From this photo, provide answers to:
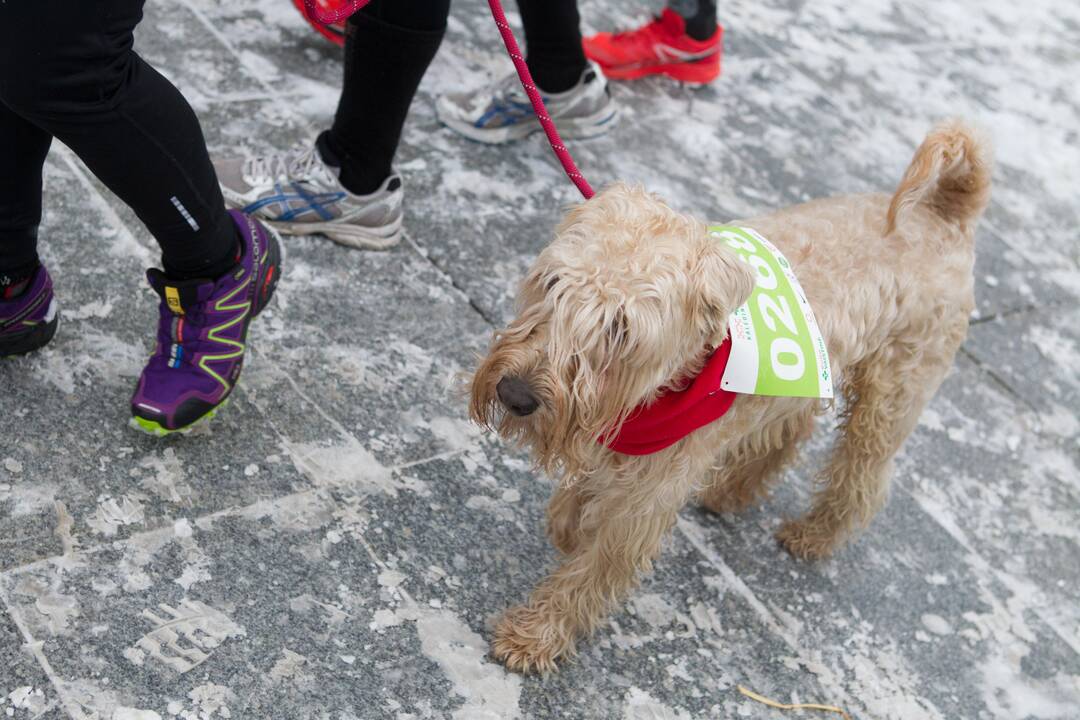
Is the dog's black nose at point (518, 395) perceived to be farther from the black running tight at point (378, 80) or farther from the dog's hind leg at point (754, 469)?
the black running tight at point (378, 80)

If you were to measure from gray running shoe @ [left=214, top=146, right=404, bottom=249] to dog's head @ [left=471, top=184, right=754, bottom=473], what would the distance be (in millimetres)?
1392

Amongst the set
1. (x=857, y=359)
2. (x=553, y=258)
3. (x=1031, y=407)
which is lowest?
(x=1031, y=407)

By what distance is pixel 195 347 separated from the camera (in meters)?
2.62

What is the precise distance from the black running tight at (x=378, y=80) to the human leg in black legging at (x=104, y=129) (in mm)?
754

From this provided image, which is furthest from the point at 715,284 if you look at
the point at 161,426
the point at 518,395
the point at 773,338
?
the point at 161,426

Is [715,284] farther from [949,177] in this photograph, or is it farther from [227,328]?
[227,328]

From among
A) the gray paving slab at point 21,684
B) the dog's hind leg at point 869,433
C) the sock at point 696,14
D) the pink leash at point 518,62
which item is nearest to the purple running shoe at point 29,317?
the gray paving slab at point 21,684

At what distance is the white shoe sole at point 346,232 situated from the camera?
3.40 m

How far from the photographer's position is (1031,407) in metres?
3.89

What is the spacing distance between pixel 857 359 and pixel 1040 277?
95.0 inches

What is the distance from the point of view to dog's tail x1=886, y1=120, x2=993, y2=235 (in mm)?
2637

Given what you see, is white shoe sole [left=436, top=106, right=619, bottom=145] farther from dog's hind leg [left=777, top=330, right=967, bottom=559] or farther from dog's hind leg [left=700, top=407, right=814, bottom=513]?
dog's hind leg [left=777, top=330, right=967, bottom=559]

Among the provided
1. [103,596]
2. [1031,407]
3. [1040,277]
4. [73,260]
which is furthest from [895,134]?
[103,596]

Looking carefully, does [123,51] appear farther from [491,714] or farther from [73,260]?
[491,714]
